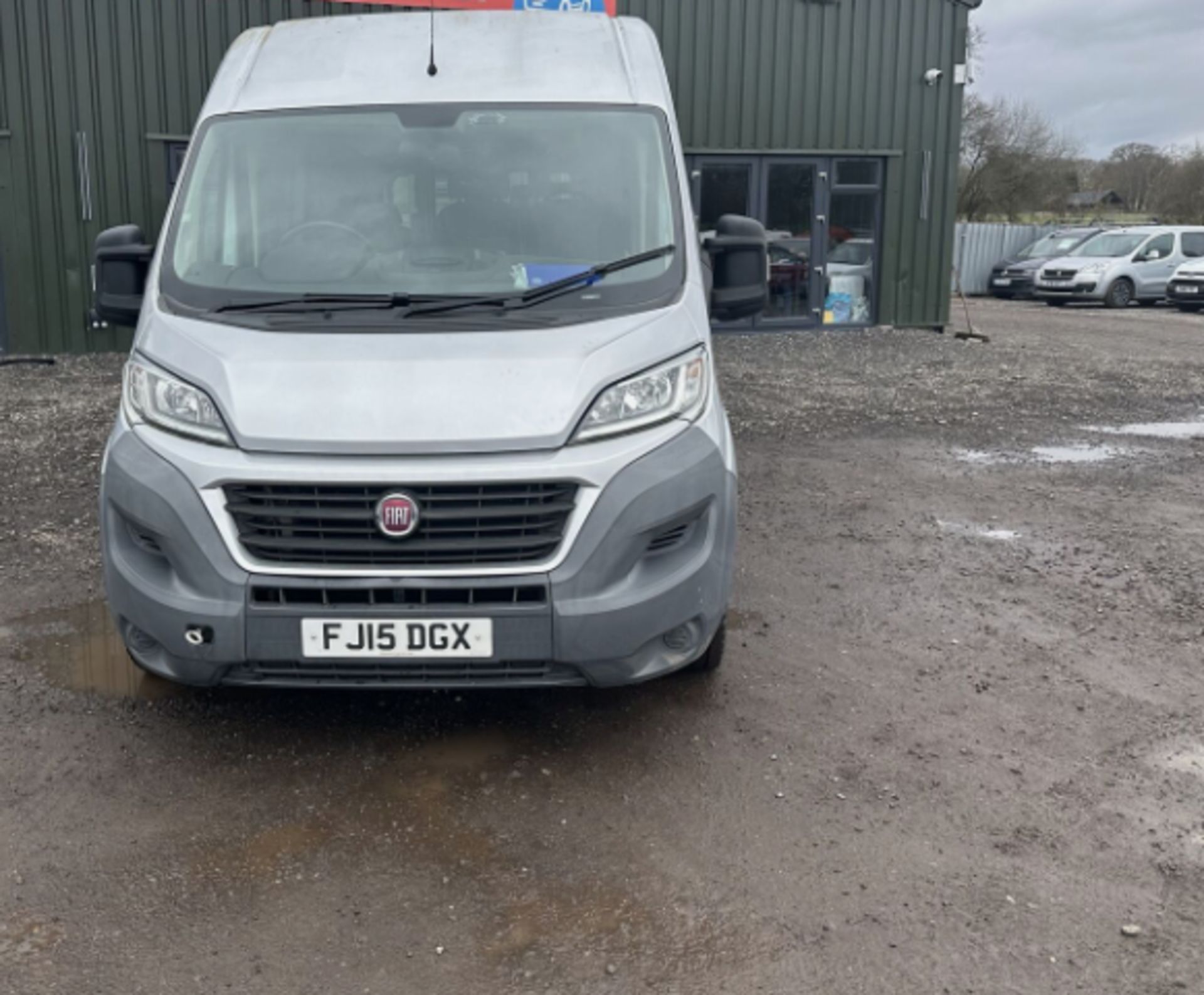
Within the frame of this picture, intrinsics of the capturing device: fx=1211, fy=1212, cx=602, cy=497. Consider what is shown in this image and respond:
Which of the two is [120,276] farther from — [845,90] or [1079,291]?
[1079,291]

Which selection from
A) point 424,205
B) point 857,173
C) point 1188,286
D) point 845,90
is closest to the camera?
point 424,205

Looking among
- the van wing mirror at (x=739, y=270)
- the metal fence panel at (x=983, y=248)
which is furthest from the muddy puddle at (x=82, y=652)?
the metal fence panel at (x=983, y=248)

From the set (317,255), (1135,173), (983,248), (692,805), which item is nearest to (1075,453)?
(692,805)

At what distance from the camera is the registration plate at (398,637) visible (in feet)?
11.5

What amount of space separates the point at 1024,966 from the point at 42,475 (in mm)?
6975

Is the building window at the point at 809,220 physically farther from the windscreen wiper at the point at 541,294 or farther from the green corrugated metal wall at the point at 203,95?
the windscreen wiper at the point at 541,294

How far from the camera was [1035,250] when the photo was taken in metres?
27.6

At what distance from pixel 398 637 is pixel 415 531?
31cm

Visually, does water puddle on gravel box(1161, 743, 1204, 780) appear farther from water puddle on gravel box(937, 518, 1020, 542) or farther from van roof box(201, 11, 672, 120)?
van roof box(201, 11, 672, 120)

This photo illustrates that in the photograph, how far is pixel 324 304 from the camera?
13.1ft

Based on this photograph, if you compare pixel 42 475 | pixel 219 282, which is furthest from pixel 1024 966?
pixel 42 475

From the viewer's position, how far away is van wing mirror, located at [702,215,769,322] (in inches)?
186

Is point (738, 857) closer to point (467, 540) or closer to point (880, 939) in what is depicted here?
point (880, 939)

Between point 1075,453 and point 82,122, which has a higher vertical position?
point 82,122
